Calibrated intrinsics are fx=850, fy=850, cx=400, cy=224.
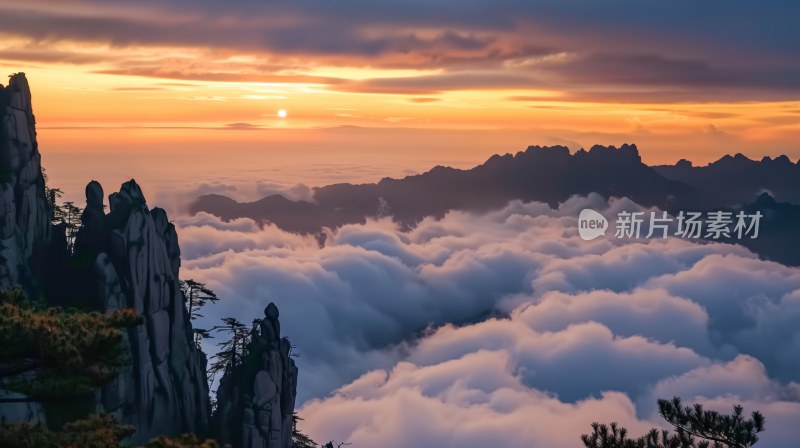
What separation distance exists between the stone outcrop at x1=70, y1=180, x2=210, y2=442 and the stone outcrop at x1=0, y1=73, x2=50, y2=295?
12.8 feet

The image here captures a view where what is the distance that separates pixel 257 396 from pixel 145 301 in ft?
45.0

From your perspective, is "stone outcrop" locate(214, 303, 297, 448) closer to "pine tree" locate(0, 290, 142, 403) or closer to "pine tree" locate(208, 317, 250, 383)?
"pine tree" locate(208, 317, 250, 383)

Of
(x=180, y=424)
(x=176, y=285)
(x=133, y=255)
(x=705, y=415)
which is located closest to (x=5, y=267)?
(x=133, y=255)

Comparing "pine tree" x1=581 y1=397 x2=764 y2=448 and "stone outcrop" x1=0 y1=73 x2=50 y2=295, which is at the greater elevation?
"stone outcrop" x1=0 y1=73 x2=50 y2=295

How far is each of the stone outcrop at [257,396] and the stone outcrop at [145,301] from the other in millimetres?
3051

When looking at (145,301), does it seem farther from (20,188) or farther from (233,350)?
(20,188)

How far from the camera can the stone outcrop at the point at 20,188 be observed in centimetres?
7112

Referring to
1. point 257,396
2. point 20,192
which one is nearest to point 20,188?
point 20,192

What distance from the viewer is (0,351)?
24.3 m

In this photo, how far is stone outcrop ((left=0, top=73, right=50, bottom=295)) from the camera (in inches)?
2800

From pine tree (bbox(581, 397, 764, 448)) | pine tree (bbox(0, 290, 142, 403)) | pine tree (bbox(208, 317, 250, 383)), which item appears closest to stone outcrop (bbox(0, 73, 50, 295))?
pine tree (bbox(208, 317, 250, 383))

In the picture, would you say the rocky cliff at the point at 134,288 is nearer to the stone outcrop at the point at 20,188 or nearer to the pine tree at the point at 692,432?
the stone outcrop at the point at 20,188

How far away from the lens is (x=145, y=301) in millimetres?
77000

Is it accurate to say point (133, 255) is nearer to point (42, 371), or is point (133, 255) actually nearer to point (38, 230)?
point (38, 230)
